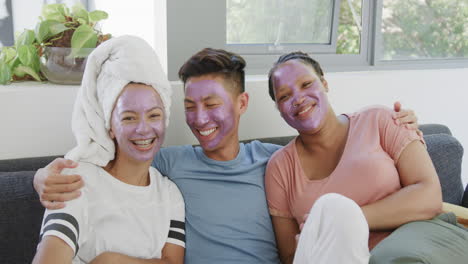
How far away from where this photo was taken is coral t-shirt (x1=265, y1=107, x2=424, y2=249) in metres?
1.60

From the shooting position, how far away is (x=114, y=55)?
152 cm

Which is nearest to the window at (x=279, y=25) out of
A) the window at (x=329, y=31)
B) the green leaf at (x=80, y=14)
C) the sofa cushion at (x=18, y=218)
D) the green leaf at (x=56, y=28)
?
the window at (x=329, y=31)

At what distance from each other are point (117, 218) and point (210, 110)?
43cm

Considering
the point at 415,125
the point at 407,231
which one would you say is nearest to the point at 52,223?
the point at 407,231

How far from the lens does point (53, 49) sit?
6.05 feet

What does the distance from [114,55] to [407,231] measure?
95 cm

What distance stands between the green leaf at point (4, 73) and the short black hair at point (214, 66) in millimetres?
612

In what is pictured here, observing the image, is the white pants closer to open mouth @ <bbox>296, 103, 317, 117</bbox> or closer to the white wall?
open mouth @ <bbox>296, 103, 317, 117</bbox>

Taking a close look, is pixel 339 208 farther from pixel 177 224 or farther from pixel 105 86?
pixel 105 86

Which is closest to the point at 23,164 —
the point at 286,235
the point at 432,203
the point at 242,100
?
the point at 242,100

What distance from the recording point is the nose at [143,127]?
148 cm

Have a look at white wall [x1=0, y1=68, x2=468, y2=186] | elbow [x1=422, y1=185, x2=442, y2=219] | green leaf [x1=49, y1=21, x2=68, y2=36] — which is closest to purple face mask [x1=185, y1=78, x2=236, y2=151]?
white wall [x1=0, y1=68, x2=468, y2=186]

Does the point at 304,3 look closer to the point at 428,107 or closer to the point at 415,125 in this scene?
the point at 428,107

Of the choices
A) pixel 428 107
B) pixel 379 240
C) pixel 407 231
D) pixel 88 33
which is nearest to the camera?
pixel 407 231
